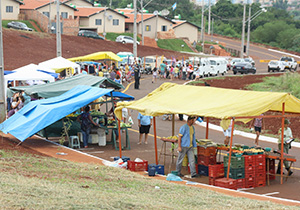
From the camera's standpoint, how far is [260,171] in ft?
47.2

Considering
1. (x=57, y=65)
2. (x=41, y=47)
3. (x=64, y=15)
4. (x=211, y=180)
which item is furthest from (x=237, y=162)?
(x=64, y=15)

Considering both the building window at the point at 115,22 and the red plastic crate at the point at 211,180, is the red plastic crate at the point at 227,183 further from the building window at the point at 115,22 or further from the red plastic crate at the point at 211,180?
the building window at the point at 115,22

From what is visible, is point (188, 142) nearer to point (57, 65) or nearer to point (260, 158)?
point (260, 158)

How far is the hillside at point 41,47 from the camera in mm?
57375

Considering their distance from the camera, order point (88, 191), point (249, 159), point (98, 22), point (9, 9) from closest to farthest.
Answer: point (88, 191) < point (249, 159) < point (9, 9) < point (98, 22)

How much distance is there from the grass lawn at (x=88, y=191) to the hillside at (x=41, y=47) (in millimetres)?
38270

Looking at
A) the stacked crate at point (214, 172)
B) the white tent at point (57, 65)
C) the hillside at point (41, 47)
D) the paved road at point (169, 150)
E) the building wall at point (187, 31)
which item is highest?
the building wall at point (187, 31)

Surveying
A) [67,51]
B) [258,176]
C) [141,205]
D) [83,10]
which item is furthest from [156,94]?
[83,10]

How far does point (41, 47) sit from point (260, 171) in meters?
53.1

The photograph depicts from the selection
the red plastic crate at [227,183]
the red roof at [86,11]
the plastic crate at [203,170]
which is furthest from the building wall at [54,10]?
the red plastic crate at [227,183]

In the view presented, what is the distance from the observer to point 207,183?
1445cm

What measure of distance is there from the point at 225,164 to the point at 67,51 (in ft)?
175

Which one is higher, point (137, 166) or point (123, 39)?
point (123, 39)

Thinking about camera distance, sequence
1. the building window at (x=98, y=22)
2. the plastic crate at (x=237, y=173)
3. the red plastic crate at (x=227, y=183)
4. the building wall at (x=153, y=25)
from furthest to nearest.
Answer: the building wall at (x=153, y=25) → the building window at (x=98, y=22) → the plastic crate at (x=237, y=173) → the red plastic crate at (x=227, y=183)
